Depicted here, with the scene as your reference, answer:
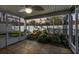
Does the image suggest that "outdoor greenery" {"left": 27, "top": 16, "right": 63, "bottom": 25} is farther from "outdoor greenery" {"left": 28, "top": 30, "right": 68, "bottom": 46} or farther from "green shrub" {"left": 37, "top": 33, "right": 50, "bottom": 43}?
"green shrub" {"left": 37, "top": 33, "right": 50, "bottom": 43}

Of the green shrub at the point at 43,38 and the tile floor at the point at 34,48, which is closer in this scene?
the tile floor at the point at 34,48

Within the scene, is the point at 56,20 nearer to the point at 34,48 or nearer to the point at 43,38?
the point at 43,38

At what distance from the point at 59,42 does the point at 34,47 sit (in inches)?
38.1

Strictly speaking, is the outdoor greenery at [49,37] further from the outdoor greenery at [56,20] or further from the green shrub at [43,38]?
the outdoor greenery at [56,20]

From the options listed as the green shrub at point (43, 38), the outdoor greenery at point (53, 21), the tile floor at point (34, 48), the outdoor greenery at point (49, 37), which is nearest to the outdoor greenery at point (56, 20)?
the outdoor greenery at point (53, 21)

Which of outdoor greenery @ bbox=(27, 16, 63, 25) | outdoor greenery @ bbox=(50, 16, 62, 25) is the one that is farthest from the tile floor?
outdoor greenery @ bbox=(50, 16, 62, 25)

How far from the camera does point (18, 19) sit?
3465 mm

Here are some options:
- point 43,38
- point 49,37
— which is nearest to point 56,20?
point 49,37

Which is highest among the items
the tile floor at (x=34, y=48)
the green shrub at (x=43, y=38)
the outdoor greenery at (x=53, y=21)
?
the outdoor greenery at (x=53, y=21)

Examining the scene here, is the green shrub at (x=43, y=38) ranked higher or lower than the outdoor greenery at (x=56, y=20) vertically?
lower

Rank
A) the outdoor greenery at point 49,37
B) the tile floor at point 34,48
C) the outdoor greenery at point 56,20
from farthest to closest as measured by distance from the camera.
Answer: the outdoor greenery at point 49,37
the outdoor greenery at point 56,20
the tile floor at point 34,48

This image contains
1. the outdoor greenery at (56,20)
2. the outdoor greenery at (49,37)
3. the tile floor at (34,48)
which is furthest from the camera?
the outdoor greenery at (49,37)
